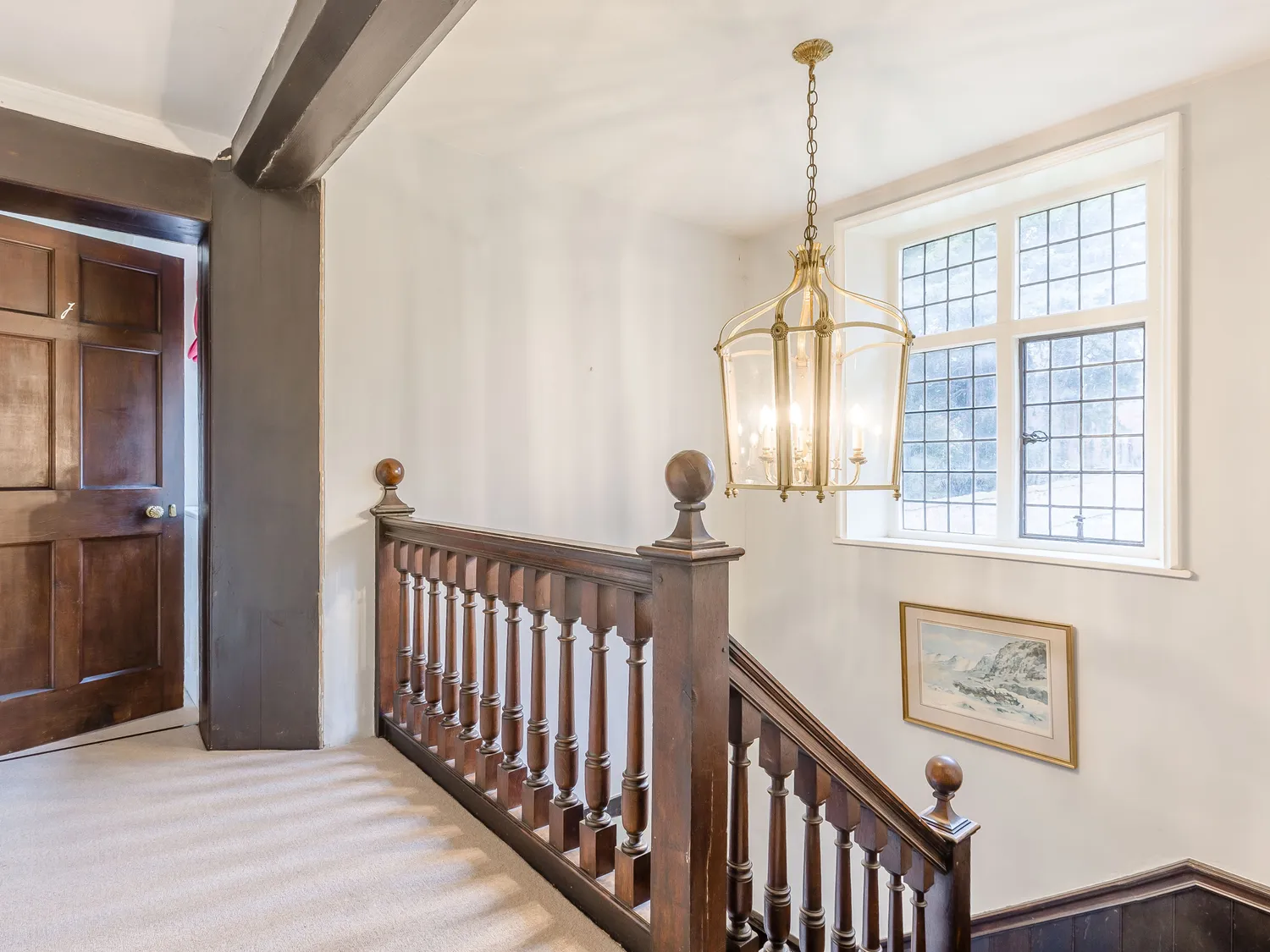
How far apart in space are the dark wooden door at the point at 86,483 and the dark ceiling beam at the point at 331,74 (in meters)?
0.84

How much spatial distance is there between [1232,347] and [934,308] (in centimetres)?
130

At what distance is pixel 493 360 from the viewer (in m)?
2.88

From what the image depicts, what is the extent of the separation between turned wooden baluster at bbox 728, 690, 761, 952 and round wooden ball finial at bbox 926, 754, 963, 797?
0.56 m

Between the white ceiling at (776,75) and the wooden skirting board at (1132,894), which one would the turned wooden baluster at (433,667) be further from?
the wooden skirting board at (1132,894)

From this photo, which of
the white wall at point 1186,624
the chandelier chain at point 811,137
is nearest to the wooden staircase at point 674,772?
the chandelier chain at point 811,137

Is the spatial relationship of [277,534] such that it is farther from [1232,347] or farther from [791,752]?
[1232,347]

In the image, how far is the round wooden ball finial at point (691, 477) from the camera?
4.01 feet

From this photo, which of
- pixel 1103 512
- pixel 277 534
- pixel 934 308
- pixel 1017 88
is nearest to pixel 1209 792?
pixel 1103 512

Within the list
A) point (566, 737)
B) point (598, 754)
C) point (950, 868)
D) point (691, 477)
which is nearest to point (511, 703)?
point (566, 737)

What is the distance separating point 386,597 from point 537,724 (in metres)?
1.01

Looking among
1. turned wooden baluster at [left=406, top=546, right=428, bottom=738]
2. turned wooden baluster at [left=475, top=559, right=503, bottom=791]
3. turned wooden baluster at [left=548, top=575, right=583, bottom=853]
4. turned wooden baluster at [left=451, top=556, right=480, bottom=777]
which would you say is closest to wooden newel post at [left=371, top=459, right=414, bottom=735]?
turned wooden baluster at [left=406, top=546, right=428, bottom=738]

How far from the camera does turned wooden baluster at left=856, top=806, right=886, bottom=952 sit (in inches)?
58.9

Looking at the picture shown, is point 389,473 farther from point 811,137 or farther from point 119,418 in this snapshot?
point 811,137

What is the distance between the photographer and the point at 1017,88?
8.09 ft
